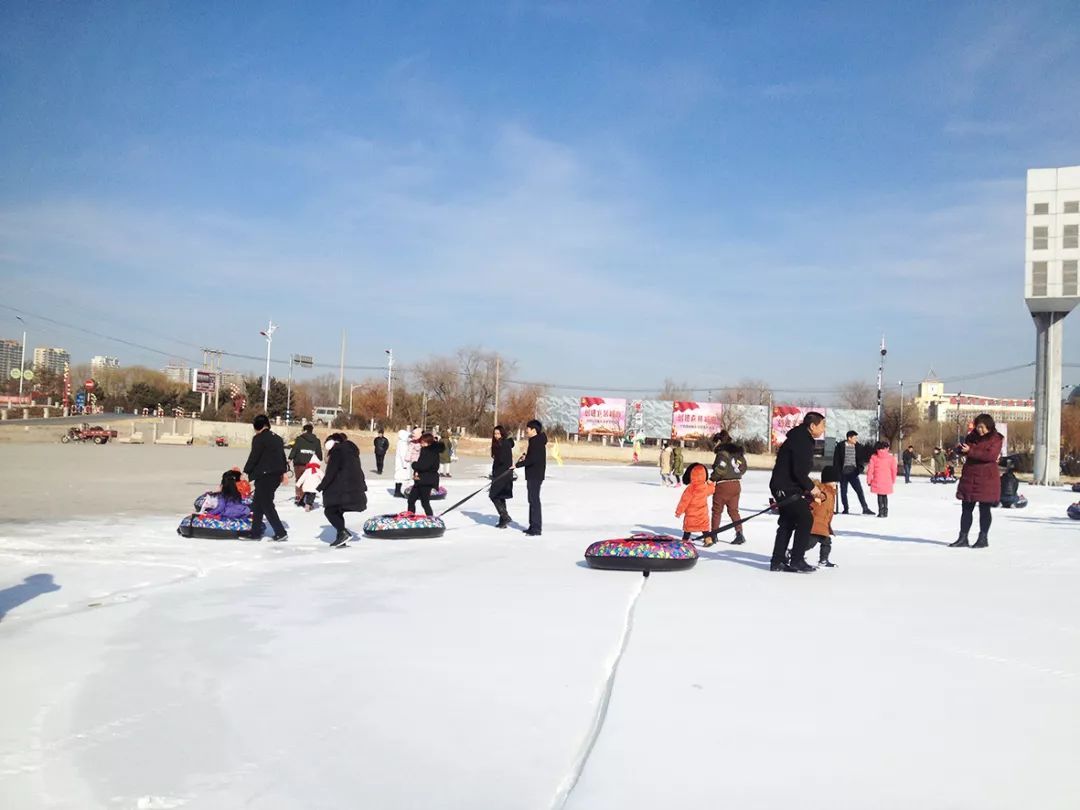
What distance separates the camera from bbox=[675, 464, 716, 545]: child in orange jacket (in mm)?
11656

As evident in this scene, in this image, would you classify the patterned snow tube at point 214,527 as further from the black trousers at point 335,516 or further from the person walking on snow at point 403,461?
the person walking on snow at point 403,461

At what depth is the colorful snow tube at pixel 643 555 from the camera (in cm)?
939

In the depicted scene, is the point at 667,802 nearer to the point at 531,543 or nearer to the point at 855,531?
the point at 531,543

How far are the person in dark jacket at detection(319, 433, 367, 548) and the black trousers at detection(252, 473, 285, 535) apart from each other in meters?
0.65

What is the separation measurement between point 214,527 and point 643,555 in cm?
586

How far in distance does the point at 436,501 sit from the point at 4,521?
8.17m

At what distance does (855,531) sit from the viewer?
15.0 metres

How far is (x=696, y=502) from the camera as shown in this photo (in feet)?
39.0

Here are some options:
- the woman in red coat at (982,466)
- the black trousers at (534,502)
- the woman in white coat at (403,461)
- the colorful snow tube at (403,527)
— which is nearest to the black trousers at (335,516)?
the colorful snow tube at (403,527)

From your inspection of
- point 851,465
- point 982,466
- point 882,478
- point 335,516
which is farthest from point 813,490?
point 851,465

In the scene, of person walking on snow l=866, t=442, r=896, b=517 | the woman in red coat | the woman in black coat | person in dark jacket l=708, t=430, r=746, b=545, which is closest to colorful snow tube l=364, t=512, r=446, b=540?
the woman in black coat

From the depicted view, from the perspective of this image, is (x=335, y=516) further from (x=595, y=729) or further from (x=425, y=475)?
(x=595, y=729)

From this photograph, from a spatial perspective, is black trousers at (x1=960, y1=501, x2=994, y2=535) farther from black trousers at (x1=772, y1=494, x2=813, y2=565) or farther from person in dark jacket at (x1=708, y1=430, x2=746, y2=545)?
black trousers at (x1=772, y1=494, x2=813, y2=565)

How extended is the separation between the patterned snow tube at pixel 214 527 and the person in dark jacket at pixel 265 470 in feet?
0.62
